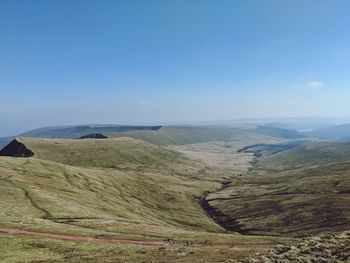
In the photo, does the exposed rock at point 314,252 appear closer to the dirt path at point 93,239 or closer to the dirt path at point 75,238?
the dirt path at point 93,239

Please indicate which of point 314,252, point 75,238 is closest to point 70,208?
point 75,238

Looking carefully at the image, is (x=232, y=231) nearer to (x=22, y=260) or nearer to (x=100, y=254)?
(x=100, y=254)

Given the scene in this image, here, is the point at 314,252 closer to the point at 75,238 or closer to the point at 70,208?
the point at 75,238

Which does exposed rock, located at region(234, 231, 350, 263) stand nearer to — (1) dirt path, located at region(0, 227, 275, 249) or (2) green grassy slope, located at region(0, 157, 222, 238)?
(1) dirt path, located at region(0, 227, 275, 249)

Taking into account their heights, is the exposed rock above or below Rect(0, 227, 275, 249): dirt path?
above

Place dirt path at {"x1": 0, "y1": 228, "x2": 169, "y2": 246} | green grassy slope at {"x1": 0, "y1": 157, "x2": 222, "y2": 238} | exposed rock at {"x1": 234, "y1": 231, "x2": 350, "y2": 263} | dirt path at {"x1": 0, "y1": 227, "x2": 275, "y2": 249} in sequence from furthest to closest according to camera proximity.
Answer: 1. green grassy slope at {"x1": 0, "y1": 157, "x2": 222, "y2": 238}
2. dirt path at {"x1": 0, "y1": 228, "x2": 169, "y2": 246}
3. dirt path at {"x1": 0, "y1": 227, "x2": 275, "y2": 249}
4. exposed rock at {"x1": 234, "y1": 231, "x2": 350, "y2": 263}

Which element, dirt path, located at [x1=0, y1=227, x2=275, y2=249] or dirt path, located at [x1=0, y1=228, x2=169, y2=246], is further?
dirt path, located at [x1=0, y1=228, x2=169, y2=246]

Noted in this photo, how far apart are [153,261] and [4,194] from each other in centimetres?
8372

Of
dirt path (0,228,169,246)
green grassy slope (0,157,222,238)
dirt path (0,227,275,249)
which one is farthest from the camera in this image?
green grassy slope (0,157,222,238)

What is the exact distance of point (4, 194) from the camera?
118 meters

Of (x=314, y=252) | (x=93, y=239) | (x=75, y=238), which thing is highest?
(x=314, y=252)

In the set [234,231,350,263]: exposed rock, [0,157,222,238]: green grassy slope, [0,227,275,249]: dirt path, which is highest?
[234,231,350,263]: exposed rock

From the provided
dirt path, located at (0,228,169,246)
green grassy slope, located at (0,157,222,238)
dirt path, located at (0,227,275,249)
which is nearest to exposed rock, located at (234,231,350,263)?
dirt path, located at (0,227,275,249)

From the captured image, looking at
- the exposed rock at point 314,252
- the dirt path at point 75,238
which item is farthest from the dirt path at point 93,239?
the exposed rock at point 314,252
